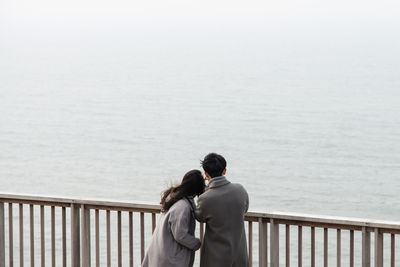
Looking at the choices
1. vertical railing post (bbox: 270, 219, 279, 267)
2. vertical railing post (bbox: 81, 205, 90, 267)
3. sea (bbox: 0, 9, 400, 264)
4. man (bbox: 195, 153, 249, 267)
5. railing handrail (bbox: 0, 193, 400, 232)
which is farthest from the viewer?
sea (bbox: 0, 9, 400, 264)

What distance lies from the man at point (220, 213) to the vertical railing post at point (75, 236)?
4.31 feet

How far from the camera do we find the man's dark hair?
4.86m

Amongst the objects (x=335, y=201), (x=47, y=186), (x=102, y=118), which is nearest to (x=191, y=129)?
(x=102, y=118)

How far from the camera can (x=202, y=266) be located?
5078mm

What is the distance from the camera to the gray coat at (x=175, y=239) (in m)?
4.88

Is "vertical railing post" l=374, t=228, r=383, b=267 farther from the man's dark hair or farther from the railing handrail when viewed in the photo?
the man's dark hair

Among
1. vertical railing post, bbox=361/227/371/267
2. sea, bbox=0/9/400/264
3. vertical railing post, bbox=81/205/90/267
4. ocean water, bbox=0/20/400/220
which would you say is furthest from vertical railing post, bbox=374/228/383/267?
ocean water, bbox=0/20/400/220

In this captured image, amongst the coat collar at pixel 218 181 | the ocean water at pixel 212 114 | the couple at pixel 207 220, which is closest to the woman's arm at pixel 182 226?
the couple at pixel 207 220

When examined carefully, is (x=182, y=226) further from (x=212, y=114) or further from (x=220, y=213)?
(x=212, y=114)

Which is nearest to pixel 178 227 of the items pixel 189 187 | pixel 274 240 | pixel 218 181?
Answer: pixel 189 187

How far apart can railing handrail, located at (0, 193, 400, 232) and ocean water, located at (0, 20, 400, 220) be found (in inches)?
1663

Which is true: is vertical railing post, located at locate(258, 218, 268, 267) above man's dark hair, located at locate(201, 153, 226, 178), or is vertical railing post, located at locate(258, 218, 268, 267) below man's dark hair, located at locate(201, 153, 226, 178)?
below

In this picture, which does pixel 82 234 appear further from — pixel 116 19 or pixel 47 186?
pixel 116 19

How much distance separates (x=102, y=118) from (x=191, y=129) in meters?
13.4
